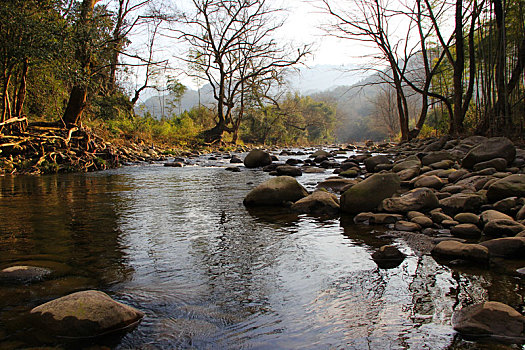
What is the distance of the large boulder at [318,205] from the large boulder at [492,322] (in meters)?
2.93

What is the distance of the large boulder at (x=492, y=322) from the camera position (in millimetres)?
1744

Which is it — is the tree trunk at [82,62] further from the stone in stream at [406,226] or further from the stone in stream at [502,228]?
the stone in stream at [502,228]

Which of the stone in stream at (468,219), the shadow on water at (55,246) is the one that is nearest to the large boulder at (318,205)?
the stone in stream at (468,219)

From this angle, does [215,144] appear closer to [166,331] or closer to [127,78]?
[127,78]

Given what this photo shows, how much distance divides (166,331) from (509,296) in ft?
6.78

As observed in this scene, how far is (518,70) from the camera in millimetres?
8695

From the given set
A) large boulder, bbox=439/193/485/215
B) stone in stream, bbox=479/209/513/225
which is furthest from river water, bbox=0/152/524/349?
large boulder, bbox=439/193/485/215

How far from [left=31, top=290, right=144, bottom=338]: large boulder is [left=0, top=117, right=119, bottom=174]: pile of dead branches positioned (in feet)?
28.6

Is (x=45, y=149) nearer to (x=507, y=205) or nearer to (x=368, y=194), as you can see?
(x=368, y=194)

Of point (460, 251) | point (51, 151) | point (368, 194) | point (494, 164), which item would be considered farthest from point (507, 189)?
point (51, 151)

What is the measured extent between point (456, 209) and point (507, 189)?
63cm

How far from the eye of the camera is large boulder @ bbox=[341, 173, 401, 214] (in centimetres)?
466

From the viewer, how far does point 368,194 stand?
469cm

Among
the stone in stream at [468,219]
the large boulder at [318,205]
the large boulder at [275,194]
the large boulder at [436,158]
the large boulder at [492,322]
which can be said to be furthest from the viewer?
the large boulder at [436,158]
